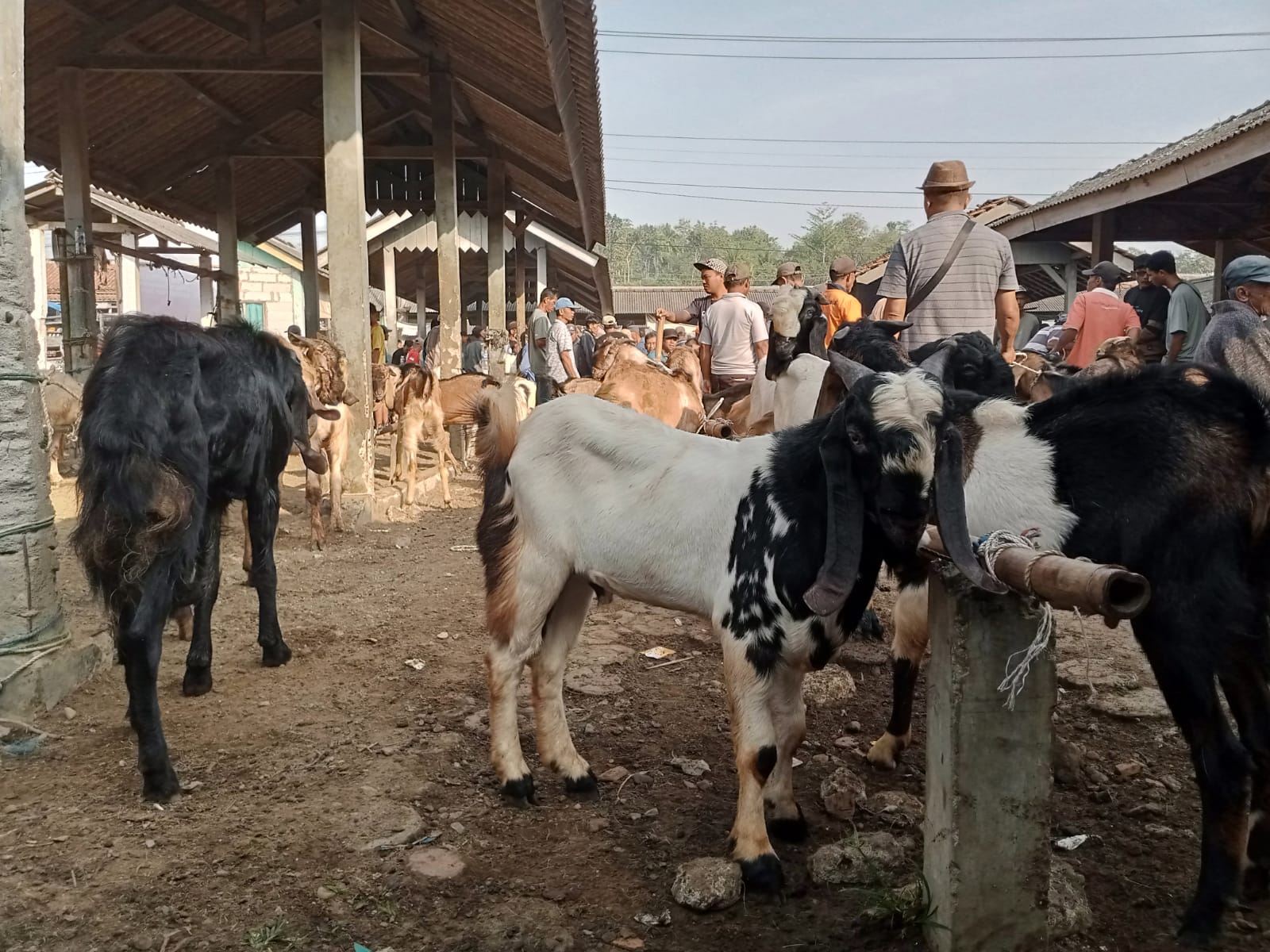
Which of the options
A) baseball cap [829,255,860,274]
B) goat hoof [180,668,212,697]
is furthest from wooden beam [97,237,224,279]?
goat hoof [180,668,212,697]

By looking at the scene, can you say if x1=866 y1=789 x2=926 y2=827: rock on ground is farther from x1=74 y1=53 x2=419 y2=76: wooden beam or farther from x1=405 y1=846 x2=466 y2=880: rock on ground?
x1=74 y1=53 x2=419 y2=76: wooden beam

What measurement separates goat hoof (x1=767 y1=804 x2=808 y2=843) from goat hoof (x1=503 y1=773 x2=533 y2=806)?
2.86ft

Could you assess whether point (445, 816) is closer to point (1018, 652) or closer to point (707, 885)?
point (707, 885)

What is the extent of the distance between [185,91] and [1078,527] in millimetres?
12340

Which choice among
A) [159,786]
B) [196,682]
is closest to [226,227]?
[196,682]

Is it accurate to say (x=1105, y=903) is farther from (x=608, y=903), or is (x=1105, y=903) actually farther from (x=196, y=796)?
(x=196, y=796)

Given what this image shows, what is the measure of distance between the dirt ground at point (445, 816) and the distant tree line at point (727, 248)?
272 feet

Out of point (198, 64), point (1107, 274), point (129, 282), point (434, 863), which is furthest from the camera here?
point (129, 282)

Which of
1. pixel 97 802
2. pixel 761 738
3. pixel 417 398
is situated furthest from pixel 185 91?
pixel 761 738

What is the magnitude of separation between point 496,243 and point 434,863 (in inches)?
511

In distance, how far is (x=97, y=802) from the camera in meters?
3.47

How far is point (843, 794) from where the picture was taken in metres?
3.50

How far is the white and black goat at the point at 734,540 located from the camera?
2.74m

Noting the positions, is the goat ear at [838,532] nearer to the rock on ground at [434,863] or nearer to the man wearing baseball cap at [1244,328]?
the rock on ground at [434,863]
